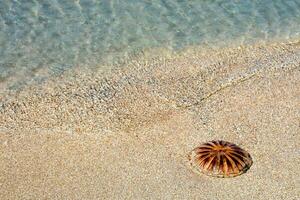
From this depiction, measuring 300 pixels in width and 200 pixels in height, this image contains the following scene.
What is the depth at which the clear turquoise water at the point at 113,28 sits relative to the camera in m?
9.62

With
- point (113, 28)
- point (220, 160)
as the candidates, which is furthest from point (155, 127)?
point (113, 28)

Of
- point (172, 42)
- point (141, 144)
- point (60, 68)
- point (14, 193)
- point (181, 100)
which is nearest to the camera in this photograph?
point (14, 193)

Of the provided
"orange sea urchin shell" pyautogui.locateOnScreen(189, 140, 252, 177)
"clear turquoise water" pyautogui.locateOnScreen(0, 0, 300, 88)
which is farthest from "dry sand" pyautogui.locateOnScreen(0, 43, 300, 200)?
"clear turquoise water" pyautogui.locateOnScreen(0, 0, 300, 88)

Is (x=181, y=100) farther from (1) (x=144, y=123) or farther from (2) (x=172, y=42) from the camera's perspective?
(2) (x=172, y=42)

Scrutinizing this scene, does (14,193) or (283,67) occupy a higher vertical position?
(283,67)

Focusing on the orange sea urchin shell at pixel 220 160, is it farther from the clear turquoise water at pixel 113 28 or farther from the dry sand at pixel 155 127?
the clear turquoise water at pixel 113 28

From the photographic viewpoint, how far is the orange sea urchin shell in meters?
6.95

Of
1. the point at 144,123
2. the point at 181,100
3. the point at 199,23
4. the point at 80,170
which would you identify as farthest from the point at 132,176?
the point at 199,23

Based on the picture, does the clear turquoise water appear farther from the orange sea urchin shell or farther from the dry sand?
the orange sea urchin shell

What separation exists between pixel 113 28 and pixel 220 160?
4.25 metres


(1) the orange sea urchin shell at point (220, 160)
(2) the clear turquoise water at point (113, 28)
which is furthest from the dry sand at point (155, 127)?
(2) the clear turquoise water at point (113, 28)

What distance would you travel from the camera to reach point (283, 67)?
936cm

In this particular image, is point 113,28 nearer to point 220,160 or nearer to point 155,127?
point 155,127

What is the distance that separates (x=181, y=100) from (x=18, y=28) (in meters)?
3.60
